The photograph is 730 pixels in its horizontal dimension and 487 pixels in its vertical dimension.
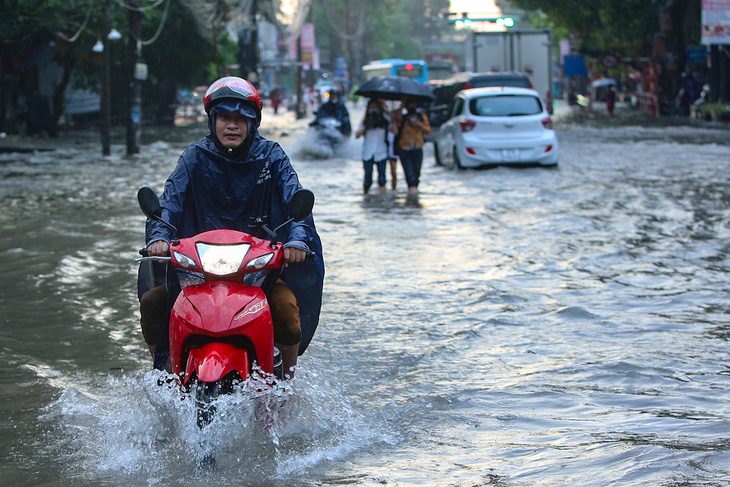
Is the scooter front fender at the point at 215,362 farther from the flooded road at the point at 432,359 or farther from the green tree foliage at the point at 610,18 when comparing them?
the green tree foliage at the point at 610,18

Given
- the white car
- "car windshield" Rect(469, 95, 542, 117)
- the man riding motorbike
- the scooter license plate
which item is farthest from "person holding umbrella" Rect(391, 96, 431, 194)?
the man riding motorbike

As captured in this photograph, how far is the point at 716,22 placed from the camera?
29.5m

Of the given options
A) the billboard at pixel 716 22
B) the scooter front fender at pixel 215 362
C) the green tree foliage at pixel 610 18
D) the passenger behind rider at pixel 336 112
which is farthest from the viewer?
the green tree foliage at pixel 610 18

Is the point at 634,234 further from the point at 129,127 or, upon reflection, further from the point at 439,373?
the point at 129,127

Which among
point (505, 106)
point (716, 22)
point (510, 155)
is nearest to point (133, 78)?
point (505, 106)

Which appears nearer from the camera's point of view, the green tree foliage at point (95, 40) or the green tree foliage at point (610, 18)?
the green tree foliage at point (95, 40)

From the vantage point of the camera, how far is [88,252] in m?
9.52

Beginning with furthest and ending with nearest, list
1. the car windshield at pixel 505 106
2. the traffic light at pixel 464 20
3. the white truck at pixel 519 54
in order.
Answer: the traffic light at pixel 464 20 → the white truck at pixel 519 54 → the car windshield at pixel 505 106

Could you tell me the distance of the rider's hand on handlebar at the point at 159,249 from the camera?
385 centimetres

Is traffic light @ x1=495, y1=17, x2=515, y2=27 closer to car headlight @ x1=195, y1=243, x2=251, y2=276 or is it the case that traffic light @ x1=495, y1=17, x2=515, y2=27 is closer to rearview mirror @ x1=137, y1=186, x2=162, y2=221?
rearview mirror @ x1=137, y1=186, x2=162, y2=221

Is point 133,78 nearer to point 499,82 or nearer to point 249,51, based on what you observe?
point 499,82

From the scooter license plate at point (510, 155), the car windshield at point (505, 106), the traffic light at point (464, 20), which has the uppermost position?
the traffic light at point (464, 20)

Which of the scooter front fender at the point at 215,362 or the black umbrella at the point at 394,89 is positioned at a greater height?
the black umbrella at the point at 394,89

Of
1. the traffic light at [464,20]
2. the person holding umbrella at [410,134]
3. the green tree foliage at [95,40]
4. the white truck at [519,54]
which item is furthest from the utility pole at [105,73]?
the traffic light at [464,20]
